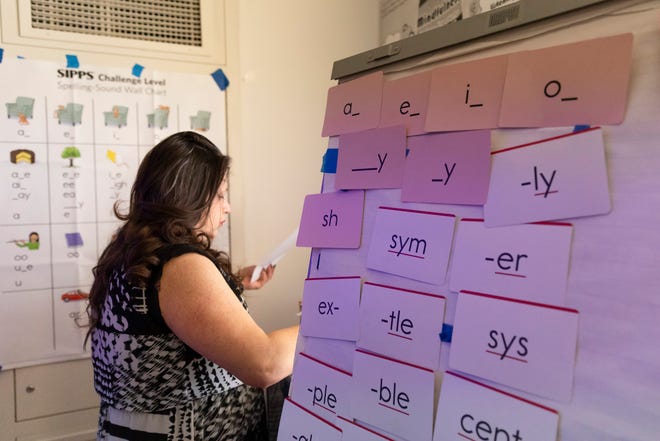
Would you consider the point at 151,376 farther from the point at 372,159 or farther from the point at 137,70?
the point at 137,70

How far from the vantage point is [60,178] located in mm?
1354

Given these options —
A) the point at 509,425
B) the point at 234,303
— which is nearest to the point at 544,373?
the point at 509,425

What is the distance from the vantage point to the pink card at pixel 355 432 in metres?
0.54

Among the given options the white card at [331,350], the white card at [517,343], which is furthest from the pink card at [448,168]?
the white card at [331,350]

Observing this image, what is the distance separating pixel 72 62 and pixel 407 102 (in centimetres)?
122

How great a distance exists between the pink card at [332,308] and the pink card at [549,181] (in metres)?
0.22

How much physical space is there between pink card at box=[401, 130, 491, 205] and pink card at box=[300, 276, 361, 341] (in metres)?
0.15

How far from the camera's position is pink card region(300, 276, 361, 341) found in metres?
0.60

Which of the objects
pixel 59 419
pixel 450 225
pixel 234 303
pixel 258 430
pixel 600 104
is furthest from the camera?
pixel 59 419

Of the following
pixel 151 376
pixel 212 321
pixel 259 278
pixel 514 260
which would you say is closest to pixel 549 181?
pixel 514 260

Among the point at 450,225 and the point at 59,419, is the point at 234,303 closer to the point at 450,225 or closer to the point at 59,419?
the point at 450,225

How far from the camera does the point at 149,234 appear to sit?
2.91 ft

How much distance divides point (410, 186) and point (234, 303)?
442 mm

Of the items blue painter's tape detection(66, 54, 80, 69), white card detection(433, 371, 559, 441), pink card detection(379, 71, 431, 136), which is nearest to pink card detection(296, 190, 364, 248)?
pink card detection(379, 71, 431, 136)
